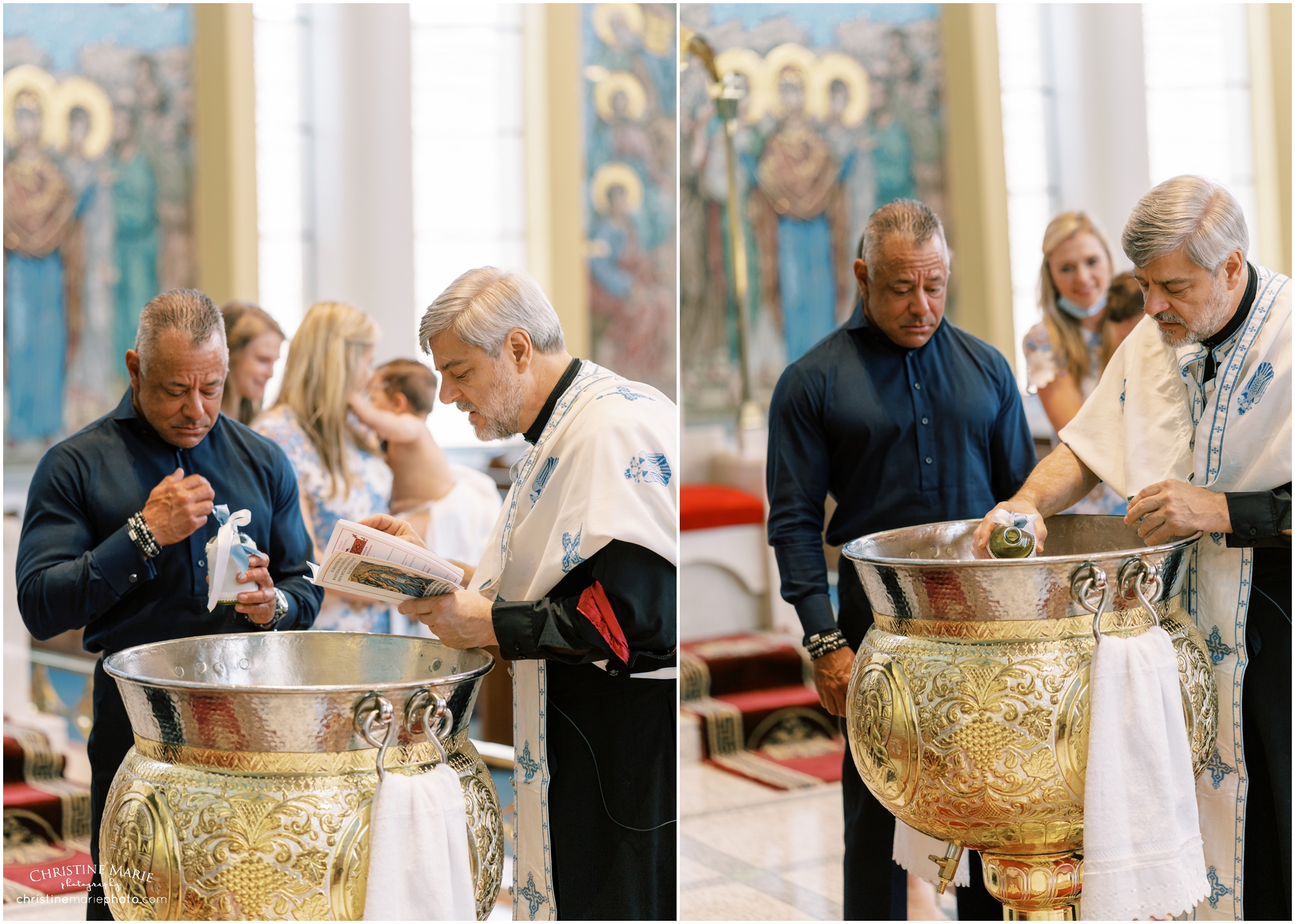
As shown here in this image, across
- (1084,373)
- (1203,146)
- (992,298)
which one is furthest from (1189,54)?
(1084,373)

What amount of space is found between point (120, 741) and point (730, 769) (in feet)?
9.93

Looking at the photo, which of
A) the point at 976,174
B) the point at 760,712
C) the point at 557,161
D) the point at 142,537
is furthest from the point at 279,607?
the point at 557,161

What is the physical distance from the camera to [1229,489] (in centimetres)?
222

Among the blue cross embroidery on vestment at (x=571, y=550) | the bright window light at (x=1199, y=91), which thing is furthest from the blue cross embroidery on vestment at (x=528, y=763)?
the bright window light at (x=1199, y=91)

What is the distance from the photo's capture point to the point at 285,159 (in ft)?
26.3

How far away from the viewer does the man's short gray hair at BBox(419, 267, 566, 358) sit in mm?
2152

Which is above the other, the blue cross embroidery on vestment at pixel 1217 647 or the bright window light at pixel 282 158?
the bright window light at pixel 282 158

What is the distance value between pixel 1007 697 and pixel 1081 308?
2.78 m

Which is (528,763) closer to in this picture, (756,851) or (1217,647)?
(1217,647)

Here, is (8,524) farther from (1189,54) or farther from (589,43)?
(1189,54)

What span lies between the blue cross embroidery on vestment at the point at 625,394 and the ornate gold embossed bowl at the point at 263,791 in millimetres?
566

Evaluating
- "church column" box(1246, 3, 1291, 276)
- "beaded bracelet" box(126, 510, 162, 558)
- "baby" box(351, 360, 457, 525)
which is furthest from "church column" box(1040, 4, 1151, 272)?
"beaded bracelet" box(126, 510, 162, 558)

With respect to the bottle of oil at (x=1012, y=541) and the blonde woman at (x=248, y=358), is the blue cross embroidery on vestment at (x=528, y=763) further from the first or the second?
the blonde woman at (x=248, y=358)

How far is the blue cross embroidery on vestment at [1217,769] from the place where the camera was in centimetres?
223
